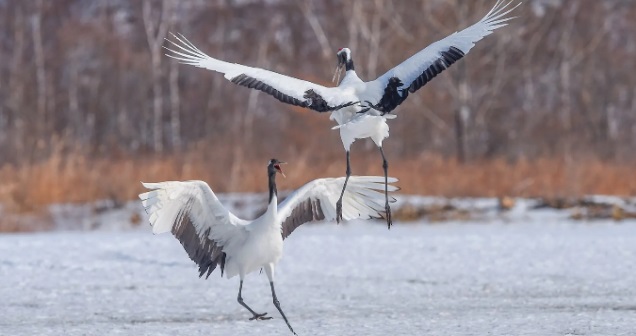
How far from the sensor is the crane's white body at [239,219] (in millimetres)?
6930

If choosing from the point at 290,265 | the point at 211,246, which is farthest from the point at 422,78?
the point at 290,265

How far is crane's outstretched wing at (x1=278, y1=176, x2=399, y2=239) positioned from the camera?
7.28 meters

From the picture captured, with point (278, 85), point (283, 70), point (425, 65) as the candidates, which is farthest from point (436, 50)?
point (283, 70)

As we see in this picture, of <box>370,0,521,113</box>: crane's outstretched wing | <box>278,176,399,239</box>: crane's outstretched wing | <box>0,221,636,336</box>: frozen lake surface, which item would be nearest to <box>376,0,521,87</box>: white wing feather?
<box>370,0,521,113</box>: crane's outstretched wing

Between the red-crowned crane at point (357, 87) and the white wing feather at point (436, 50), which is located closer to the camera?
the red-crowned crane at point (357, 87)

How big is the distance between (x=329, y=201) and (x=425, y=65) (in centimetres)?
99

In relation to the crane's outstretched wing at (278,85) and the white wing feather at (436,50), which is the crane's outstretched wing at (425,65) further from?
the crane's outstretched wing at (278,85)

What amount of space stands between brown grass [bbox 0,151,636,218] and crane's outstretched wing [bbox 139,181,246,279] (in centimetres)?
717

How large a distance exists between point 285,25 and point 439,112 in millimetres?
6334

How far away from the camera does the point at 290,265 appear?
10.1 meters

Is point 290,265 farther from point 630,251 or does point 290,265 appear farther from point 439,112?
point 439,112

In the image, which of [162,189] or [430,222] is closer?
[162,189]

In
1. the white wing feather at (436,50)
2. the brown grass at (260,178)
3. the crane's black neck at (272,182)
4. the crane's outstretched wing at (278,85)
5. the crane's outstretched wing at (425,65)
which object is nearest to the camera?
the crane's black neck at (272,182)

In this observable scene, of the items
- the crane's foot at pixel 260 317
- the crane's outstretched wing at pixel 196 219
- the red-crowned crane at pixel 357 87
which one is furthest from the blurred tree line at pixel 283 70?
the crane's outstretched wing at pixel 196 219
